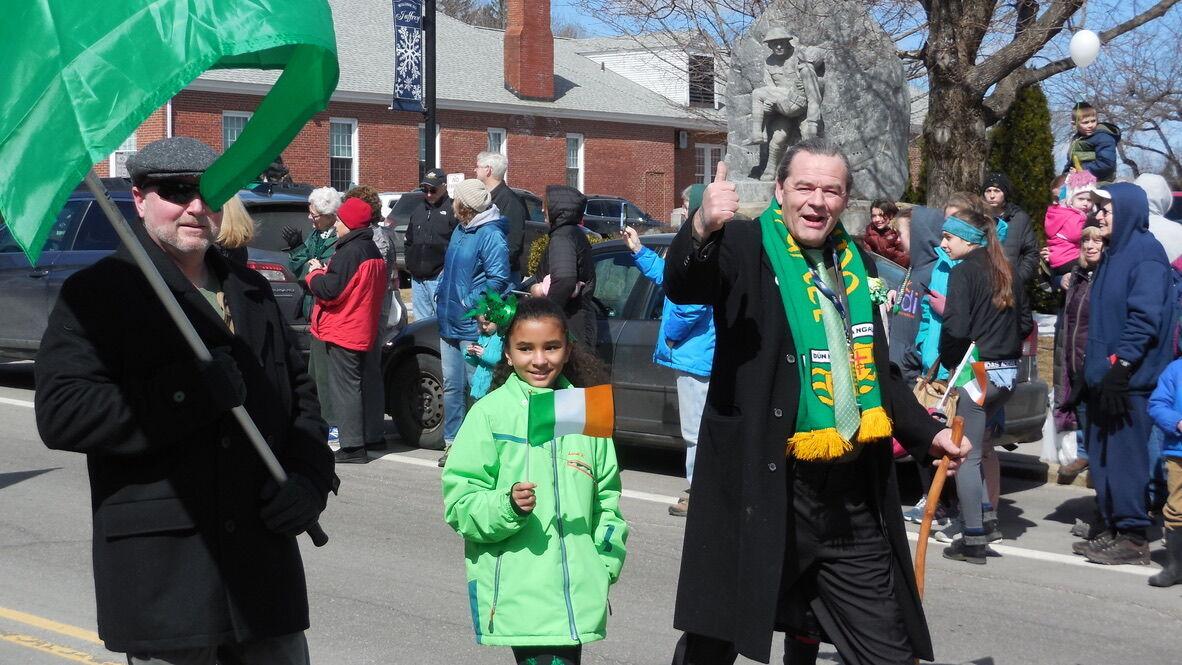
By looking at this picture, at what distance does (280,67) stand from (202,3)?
431 millimetres

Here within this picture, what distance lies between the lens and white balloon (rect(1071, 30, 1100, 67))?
48.7ft

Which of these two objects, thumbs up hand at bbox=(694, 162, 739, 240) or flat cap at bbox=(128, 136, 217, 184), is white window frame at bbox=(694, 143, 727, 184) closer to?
thumbs up hand at bbox=(694, 162, 739, 240)

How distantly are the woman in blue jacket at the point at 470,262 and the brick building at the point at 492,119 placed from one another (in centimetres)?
2547

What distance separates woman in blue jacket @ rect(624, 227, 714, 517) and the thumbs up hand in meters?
4.30

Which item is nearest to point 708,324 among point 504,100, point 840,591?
point 840,591

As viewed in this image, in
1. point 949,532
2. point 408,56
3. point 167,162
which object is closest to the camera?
point 167,162

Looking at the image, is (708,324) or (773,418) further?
(708,324)

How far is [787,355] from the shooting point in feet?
12.7

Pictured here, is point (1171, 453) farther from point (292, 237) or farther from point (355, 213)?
point (292, 237)

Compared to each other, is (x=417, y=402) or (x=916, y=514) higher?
(x=417, y=402)

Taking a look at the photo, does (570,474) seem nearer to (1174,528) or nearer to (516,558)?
(516,558)

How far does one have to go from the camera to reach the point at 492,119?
4281 cm

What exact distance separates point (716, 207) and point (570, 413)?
703mm

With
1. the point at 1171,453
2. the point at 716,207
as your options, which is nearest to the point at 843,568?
the point at 716,207
